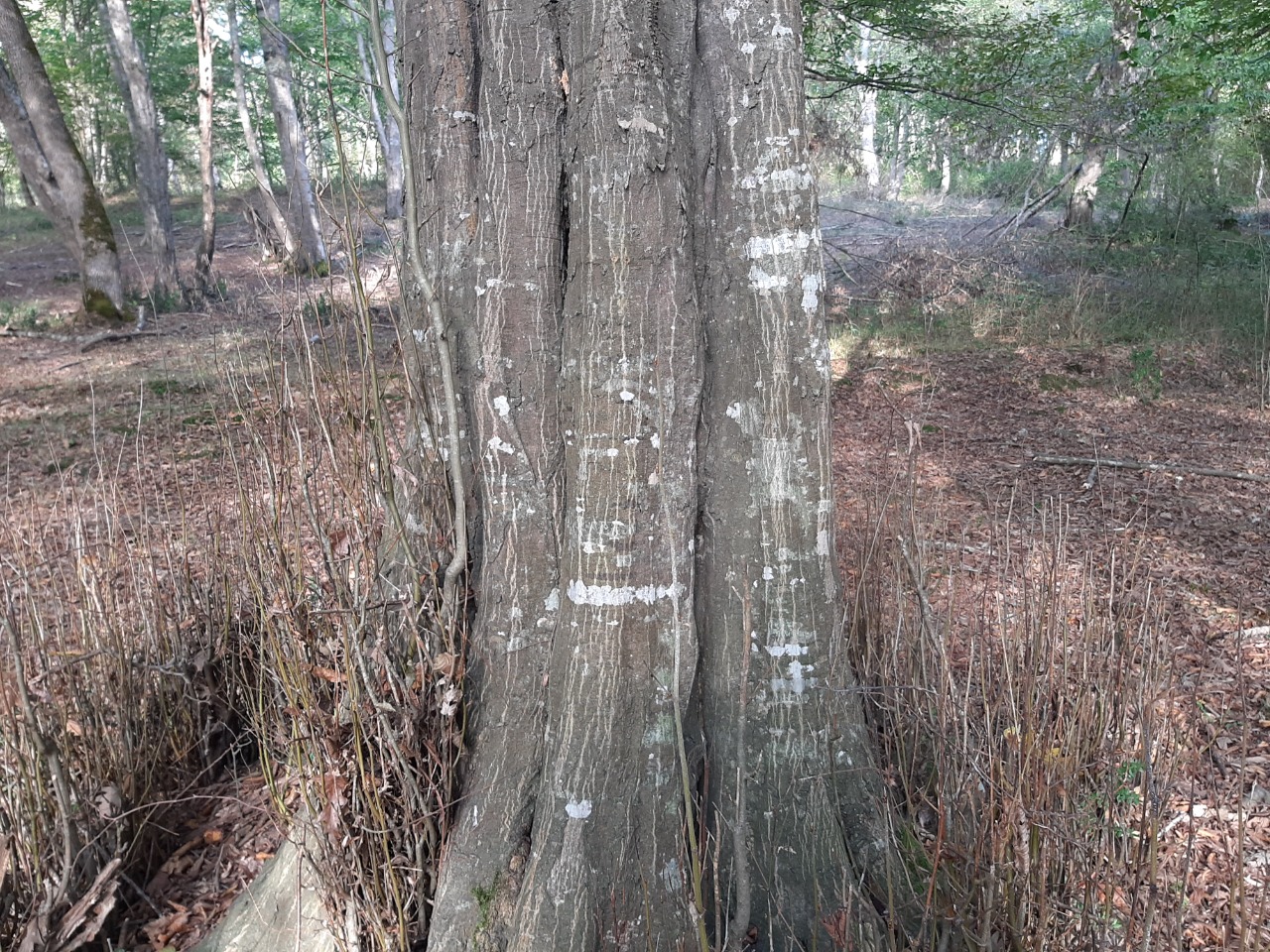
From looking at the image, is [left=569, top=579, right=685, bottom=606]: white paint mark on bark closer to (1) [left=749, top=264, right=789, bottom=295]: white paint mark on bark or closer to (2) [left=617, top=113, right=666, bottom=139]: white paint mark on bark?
(1) [left=749, top=264, right=789, bottom=295]: white paint mark on bark

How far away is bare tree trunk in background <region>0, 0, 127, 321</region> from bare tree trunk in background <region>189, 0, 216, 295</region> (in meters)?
1.46

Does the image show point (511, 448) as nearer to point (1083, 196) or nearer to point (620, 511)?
point (620, 511)

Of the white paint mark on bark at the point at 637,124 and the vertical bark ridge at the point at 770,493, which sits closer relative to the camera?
the white paint mark on bark at the point at 637,124

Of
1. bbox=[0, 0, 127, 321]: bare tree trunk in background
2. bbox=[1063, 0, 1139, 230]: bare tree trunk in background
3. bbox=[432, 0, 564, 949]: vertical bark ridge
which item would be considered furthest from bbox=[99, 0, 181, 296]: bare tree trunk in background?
bbox=[432, 0, 564, 949]: vertical bark ridge

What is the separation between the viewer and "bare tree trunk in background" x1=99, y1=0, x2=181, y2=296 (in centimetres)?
1183

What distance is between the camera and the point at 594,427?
168cm

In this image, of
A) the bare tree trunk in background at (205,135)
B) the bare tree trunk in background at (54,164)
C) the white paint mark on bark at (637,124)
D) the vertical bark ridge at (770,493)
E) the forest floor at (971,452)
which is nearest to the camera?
the white paint mark on bark at (637,124)

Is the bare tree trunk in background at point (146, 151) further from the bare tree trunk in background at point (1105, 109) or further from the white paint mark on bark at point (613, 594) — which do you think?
the white paint mark on bark at point (613, 594)

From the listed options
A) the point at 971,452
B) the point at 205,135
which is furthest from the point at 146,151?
the point at 971,452

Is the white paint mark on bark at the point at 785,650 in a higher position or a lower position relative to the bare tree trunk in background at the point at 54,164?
lower

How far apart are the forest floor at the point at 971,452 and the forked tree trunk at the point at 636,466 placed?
36 cm

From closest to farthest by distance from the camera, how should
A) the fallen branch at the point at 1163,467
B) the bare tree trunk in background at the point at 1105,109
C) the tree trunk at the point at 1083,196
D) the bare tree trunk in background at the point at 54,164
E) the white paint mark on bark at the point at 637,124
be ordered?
the white paint mark on bark at the point at 637,124 → the fallen branch at the point at 1163,467 → the bare tree trunk in background at the point at 1105,109 → the bare tree trunk in background at the point at 54,164 → the tree trunk at the point at 1083,196

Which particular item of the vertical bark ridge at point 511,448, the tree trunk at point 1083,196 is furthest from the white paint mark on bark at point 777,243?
the tree trunk at point 1083,196

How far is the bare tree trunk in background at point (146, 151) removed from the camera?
11828mm
